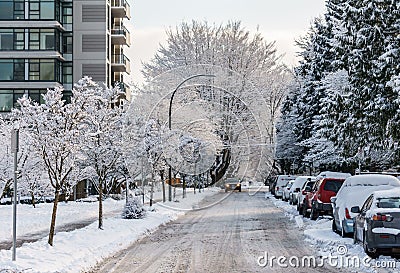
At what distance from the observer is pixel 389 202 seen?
16750 millimetres

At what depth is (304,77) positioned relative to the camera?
53875mm

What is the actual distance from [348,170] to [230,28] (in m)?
19.1

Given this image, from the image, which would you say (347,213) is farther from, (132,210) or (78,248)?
(132,210)

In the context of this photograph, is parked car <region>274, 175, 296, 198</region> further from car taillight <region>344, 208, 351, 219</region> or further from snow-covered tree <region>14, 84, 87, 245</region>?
snow-covered tree <region>14, 84, 87, 245</region>

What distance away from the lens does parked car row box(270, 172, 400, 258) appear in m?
15.3

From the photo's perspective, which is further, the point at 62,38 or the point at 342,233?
the point at 62,38

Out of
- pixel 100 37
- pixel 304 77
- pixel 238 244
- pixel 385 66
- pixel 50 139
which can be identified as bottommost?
pixel 238 244

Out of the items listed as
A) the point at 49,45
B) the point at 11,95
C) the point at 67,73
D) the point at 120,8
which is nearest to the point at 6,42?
the point at 49,45

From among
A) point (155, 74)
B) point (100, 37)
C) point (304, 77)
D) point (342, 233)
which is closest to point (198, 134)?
point (304, 77)

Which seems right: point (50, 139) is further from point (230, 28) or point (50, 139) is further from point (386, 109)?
point (230, 28)

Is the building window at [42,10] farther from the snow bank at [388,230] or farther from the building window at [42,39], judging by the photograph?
the snow bank at [388,230]

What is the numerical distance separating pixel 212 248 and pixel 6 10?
50.7 metres

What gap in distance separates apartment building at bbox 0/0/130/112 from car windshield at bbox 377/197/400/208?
165 feet

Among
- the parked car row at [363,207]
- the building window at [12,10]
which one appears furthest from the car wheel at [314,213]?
the building window at [12,10]
